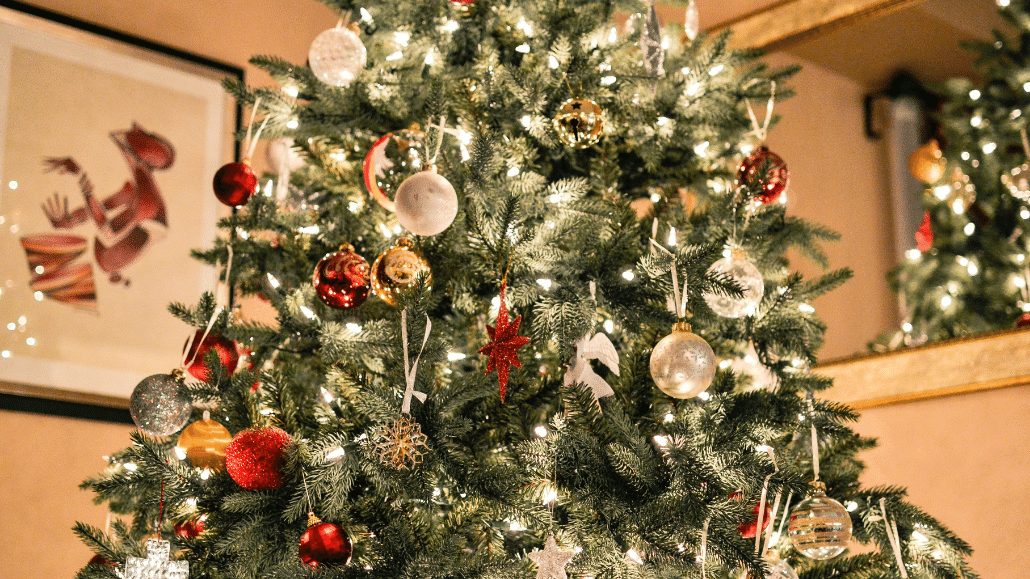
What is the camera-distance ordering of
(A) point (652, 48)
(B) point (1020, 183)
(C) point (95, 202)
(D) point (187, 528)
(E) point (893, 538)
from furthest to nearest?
(C) point (95, 202) < (B) point (1020, 183) < (A) point (652, 48) < (D) point (187, 528) < (E) point (893, 538)

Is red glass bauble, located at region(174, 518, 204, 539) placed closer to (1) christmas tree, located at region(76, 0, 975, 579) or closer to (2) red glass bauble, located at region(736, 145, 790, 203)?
(1) christmas tree, located at region(76, 0, 975, 579)

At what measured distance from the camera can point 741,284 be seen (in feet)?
3.59

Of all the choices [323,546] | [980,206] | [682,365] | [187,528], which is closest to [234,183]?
[187,528]

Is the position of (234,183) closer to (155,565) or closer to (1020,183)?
(155,565)

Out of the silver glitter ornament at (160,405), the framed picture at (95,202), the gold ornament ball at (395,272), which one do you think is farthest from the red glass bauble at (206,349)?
the framed picture at (95,202)

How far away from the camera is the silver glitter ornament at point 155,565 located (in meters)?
0.92

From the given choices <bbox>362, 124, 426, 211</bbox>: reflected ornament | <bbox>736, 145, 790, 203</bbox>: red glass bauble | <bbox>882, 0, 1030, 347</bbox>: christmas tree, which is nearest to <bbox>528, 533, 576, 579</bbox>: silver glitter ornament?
<bbox>362, 124, 426, 211</bbox>: reflected ornament

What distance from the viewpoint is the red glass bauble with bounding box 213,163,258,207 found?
1258mm

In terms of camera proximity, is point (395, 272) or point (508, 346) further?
point (395, 272)

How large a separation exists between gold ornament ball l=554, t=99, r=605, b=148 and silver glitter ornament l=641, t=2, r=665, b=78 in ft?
0.60

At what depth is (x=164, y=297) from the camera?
6.98ft

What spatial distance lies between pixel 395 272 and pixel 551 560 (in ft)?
1.29

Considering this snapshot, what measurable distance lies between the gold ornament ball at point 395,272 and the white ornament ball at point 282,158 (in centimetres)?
46

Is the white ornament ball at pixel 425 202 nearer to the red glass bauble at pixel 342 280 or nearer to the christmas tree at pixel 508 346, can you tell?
the christmas tree at pixel 508 346
